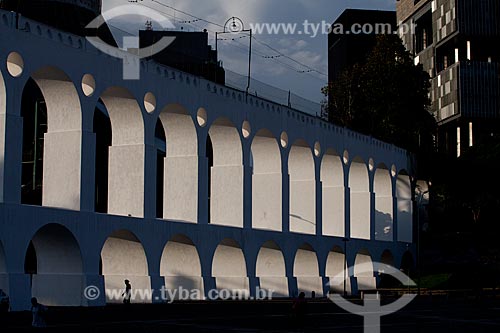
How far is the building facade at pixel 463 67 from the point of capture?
104m

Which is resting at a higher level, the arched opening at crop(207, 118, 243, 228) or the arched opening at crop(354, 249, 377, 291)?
the arched opening at crop(207, 118, 243, 228)

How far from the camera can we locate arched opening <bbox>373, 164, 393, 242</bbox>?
6812cm

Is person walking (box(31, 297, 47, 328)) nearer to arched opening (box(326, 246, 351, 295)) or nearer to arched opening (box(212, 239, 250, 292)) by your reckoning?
arched opening (box(212, 239, 250, 292))

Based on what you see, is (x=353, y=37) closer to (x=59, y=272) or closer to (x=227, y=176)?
(x=227, y=176)

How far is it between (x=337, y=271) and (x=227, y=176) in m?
14.2

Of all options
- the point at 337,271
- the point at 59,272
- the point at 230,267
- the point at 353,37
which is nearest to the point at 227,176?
the point at 230,267

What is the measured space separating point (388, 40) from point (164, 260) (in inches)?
1620

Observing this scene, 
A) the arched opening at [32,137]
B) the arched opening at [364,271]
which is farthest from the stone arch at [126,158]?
the arched opening at [364,271]

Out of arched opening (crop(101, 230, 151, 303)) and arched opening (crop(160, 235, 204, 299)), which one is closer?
arched opening (crop(101, 230, 151, 303))

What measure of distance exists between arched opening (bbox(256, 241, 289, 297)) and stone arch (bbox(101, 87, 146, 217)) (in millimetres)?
11635

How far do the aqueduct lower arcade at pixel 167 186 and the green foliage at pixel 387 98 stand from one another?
9.90m

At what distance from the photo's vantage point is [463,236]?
72.2 meters

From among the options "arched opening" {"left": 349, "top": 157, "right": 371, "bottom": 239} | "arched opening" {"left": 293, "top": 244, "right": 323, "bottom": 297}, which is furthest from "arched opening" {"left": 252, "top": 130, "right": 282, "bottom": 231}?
"arched opening" {"left": 349, "top": 157, "right": 371, "bottom": 239}

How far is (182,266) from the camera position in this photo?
145 feet
